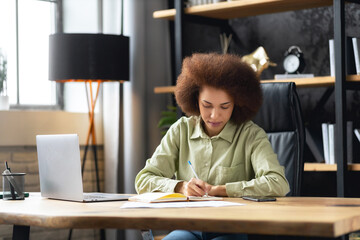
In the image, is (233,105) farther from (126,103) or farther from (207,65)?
(126,103)

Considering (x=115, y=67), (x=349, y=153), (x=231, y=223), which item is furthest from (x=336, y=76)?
(x=231, y=223)

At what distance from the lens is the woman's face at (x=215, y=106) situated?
219cm

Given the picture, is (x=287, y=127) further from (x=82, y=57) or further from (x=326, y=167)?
(x=82, y=57)

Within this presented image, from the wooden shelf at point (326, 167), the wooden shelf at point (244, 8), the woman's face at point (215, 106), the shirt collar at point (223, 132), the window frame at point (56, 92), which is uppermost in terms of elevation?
the wooden shelf at point (244, 8)

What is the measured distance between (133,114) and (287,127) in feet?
5.17

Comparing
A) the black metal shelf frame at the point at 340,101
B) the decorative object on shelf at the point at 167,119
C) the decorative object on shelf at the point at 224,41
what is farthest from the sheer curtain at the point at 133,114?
the black metal shelf frame at the point at 340,101

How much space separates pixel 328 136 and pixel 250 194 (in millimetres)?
1333

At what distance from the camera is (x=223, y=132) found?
2266mm

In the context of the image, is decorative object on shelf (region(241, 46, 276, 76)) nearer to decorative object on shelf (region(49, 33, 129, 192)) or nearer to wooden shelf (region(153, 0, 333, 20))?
wooden shelf (region(153, 0, 333, 20))

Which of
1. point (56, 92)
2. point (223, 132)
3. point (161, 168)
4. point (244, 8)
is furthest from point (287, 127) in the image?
point (56, 92)

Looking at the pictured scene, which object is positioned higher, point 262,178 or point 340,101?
point 340,101

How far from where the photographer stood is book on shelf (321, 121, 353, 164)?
10.3ft

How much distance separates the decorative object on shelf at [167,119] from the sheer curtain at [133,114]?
84mm

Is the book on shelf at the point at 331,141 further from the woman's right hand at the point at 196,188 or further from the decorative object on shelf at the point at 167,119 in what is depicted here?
the woman's right hand at the point at 196,188
